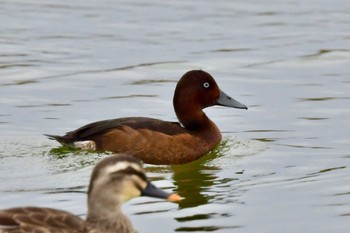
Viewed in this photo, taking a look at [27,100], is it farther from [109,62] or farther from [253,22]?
[253,22]

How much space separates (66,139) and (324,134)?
3.51 m

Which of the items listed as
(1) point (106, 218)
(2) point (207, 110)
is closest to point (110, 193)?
(1) point (106, 218)

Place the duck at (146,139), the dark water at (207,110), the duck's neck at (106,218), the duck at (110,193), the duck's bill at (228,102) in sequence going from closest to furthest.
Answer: the duck at (110,193) < the duck's neck at (106,218) < the dark water at (207,110) < the duck at (146,139) < the duck's bill at (228,102)

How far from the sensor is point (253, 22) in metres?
24.6

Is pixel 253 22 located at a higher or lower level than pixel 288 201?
higher

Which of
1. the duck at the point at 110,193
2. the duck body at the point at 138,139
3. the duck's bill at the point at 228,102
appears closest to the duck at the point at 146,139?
the duck body at the point at 138,139

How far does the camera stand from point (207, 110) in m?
18.8

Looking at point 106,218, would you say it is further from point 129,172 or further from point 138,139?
point 138,139

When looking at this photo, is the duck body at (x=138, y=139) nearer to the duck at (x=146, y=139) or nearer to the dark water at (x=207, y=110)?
the duck at (x=146, y=139)

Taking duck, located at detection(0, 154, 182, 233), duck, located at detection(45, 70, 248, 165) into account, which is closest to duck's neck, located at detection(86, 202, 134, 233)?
duck, located at detection(0, 154, 182, 233)

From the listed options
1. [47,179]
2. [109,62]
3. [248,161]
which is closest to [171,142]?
[248,161]

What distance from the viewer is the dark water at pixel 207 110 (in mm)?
13000

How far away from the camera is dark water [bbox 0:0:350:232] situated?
13000 mm

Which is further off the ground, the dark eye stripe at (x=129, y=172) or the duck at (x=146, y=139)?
the dark eye stripe at (x=129, y=172)
